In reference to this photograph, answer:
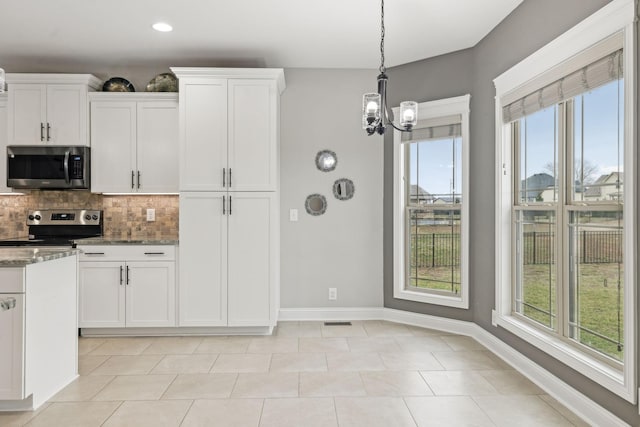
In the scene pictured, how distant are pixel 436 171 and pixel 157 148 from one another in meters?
2.76

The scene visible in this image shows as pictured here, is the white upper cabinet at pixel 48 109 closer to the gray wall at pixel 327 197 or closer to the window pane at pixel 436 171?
the gray wall at pixel 327 197

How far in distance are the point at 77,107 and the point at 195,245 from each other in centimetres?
177

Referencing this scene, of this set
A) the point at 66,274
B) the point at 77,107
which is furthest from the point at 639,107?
the point at 77,107

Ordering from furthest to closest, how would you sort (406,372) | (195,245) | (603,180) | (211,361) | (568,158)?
(195,245) < (211,361) < (406,372) < (568,158) < (603,180)

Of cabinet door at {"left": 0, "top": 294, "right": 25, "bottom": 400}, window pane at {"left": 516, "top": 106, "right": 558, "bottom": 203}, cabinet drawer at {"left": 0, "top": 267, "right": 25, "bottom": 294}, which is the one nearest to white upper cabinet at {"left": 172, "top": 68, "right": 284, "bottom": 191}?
cabinet drawer at {"left": 0, "top": 267, "right": 25, "bottom": 294}

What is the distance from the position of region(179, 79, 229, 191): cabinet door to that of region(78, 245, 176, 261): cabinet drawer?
68 cm

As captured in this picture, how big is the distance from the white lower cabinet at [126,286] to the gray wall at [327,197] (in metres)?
1.19

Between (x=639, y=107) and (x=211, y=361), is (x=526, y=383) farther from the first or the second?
(x=211, y=361)

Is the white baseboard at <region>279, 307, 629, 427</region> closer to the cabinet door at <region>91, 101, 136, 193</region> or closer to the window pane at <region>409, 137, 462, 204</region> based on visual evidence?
the window pane at <region>409, 137, 462, 204</region>

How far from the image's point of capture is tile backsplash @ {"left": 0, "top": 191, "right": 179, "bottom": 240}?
4547 mm

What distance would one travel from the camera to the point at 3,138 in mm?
4270

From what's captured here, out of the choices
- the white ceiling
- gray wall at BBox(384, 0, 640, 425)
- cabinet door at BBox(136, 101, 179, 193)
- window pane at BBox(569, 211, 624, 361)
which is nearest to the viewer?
window pane at BBox(569, 211, 624, 361)

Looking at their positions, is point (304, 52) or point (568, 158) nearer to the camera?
point (568, 158)

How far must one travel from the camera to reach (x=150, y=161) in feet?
14.1
